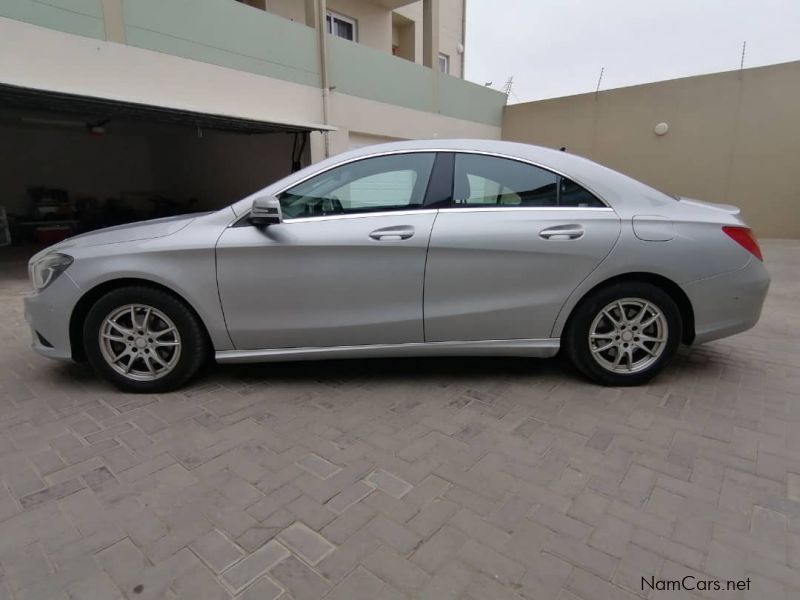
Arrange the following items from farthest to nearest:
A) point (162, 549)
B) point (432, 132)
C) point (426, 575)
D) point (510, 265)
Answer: point (432, 132)
point (510, 265)
point (162, 549)
point (426, 575)

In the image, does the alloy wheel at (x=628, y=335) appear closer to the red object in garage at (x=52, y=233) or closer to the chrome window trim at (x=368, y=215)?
the chrome window trim at (x=368, y=215)

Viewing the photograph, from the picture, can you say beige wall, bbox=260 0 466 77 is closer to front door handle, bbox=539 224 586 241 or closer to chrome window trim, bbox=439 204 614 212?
chrome window trim, bbox=439 204 614 212

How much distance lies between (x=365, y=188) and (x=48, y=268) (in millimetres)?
2032

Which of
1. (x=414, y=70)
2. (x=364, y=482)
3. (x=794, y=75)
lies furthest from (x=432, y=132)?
(x=364, y=482)

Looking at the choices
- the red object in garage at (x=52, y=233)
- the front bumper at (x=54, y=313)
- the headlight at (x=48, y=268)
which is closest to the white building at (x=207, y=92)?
the red object in garage at (x=52, y=233)

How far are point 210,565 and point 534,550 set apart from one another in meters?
1.18

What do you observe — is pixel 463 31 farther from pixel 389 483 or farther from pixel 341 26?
pixel 389 483

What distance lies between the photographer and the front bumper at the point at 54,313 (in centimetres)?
288

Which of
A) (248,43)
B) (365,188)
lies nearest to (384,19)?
(248,43)

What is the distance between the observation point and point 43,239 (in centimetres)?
1098

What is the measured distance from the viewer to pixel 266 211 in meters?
2.72

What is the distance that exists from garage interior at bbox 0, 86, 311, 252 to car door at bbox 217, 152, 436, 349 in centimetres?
548

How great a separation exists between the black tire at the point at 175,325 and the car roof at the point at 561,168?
0.76 meters

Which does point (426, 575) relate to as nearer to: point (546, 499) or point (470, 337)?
point (546, 499)
